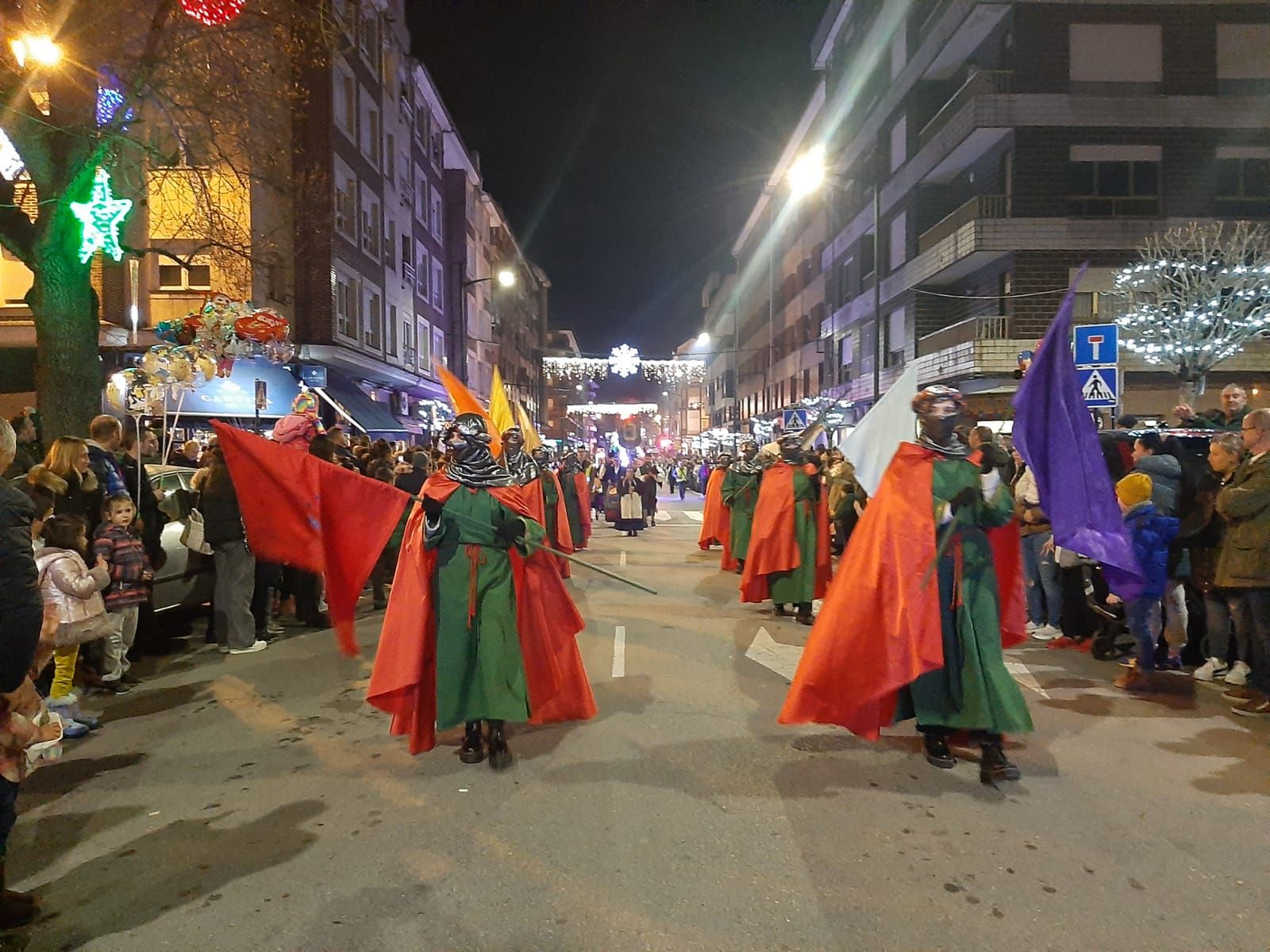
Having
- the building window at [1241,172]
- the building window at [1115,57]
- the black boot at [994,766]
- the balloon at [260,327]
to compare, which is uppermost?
the building window at [1115,57]

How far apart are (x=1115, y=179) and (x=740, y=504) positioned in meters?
19.1

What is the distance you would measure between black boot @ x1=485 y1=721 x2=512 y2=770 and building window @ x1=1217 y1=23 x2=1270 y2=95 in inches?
1130

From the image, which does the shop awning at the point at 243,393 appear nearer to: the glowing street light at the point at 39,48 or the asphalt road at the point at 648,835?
the glowing street light at the point at 39,48

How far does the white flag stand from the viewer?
5453mm

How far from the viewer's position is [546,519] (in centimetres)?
1383

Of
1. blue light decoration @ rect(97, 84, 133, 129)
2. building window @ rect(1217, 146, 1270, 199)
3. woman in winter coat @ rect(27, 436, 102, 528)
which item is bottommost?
woman in winter coat @ rect(27, 436, 102, 528)

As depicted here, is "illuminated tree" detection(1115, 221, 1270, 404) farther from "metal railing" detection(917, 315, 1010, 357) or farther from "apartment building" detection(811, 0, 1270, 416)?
"metal railing" detection(917, 315, 1010, 357)

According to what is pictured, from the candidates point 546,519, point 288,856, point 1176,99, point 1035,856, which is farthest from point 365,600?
point 1176,99

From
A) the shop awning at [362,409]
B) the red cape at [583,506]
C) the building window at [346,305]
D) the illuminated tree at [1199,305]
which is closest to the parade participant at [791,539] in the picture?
the red cape at [583,506]

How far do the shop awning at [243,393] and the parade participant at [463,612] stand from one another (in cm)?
1549

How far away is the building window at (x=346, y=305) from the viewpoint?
25016 mm

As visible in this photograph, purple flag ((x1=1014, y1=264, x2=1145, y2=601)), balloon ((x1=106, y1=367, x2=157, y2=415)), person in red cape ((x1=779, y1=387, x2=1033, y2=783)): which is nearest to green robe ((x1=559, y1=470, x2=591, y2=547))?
balloon ((x1=106, y1=367, x2=157, y2=415))

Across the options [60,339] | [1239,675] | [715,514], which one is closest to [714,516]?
[715,514]

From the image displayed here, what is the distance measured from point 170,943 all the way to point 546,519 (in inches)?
417
